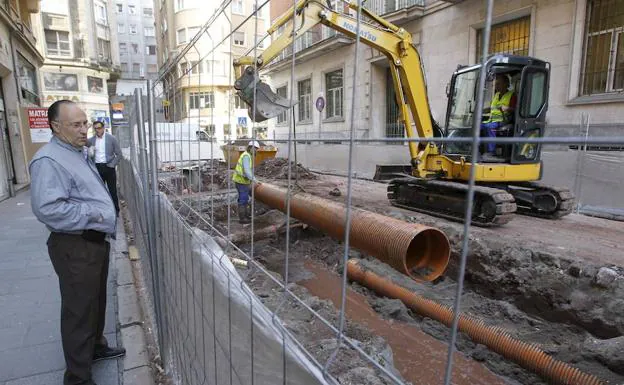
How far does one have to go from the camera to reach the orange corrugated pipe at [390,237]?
207 cm

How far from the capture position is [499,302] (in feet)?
16.8

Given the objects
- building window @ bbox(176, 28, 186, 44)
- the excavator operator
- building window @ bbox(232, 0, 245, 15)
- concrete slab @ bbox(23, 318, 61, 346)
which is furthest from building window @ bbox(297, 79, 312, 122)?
building window @ bbox(232, 0, 245, 15)

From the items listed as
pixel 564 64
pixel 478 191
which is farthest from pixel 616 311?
pixel 564 64

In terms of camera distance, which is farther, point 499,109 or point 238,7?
point 499,109

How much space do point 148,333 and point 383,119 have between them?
47.3 ft

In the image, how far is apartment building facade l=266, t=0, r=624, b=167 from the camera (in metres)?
9.33

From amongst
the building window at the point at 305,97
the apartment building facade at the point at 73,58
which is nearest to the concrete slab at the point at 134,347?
the building window at the point at 305,97

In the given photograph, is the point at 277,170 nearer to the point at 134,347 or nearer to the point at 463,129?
the point at 463,129

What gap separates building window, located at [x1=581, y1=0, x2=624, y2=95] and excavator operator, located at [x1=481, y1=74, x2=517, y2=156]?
4.39m

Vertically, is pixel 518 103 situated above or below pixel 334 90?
below

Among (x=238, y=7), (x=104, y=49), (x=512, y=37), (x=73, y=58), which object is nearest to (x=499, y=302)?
(x=238, y=7)

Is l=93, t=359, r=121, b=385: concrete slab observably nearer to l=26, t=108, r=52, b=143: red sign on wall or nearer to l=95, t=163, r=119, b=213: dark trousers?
l=95, t=163, r=119, b=213: dark trousers

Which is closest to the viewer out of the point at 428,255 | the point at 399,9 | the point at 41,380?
the point at 428,255

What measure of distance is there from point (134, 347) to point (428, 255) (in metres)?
2.62
